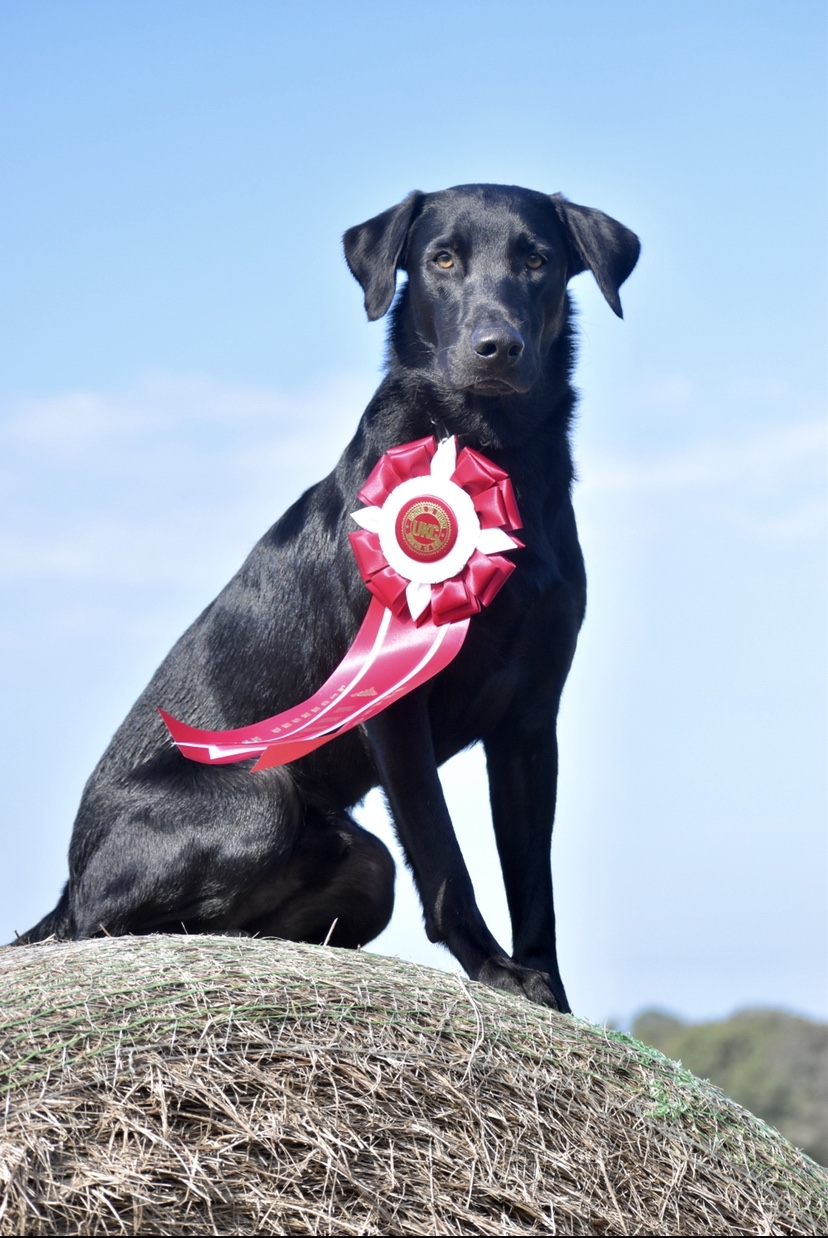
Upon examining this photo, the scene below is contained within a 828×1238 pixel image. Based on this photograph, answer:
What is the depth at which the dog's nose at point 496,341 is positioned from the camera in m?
3.70

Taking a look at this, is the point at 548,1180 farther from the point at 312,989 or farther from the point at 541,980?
the point at 541,980

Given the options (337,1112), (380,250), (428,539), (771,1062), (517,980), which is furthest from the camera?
(771,1062)

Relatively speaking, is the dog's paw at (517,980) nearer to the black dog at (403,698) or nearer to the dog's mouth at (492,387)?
the black dog at (403,698)

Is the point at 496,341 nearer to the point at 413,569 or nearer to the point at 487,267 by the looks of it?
the point at 487,267

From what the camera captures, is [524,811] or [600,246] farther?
[600,246]

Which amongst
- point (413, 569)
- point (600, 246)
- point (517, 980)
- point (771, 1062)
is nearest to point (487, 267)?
point (600, 246)

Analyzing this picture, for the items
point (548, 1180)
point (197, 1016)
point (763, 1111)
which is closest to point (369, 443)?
point (197, 1016)

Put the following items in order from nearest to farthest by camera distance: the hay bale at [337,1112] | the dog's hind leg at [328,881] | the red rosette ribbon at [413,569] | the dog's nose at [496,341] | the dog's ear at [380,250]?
the hay bale at [337,1112] → the dog's nose at [496,341] → the red rosette ribbon at [413,569] → the dog's hind leg at [328,881] → the dog's ear at [380,250]

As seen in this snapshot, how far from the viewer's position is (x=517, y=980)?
346 centimetres

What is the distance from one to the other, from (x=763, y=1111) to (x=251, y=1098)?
2422 centimetres

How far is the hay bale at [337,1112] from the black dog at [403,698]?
2.29ft

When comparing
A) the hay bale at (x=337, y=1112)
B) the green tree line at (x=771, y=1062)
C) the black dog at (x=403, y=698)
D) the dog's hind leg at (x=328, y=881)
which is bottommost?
the green tree line at (x=771, y=1062)

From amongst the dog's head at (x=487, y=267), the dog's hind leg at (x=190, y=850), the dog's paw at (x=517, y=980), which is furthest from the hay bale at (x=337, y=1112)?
the dog's head at (x=487, y=267)

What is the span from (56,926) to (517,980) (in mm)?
1540
